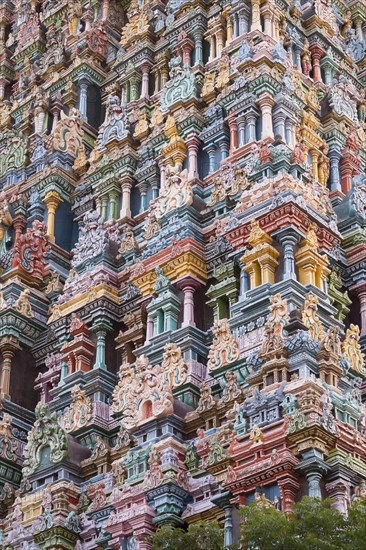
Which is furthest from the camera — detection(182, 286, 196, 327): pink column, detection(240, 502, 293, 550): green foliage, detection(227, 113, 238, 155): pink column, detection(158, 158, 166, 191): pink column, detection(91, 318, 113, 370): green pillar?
detection(158, 158, 166, 191): pink column

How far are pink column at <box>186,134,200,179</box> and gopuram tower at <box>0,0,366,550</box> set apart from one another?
1.4 inches

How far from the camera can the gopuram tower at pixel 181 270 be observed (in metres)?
23.1

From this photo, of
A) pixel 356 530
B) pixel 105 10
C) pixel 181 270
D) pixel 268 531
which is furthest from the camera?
pixel 105 10

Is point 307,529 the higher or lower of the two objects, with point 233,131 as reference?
lower

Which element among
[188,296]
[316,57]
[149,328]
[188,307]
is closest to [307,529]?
[188,307]

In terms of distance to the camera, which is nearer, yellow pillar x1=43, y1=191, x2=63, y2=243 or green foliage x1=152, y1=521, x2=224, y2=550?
green foliage x1=152, y1=521, x2=224, y2=550

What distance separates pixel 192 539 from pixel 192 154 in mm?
12470

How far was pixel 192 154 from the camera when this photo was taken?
2972cm

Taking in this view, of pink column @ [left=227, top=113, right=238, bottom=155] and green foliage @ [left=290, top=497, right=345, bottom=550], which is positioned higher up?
pink column @ [left=227, top=113, right=238, bottom=155]

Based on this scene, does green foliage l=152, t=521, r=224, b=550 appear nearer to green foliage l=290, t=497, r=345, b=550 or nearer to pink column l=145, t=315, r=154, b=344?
green foliage l=290, t=497, r=345, b=550

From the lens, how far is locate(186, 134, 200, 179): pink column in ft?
96.1

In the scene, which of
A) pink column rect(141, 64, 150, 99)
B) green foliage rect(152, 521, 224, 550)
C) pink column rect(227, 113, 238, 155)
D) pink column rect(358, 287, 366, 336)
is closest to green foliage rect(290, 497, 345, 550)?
green foliage rect(152, 521, 224, 550)

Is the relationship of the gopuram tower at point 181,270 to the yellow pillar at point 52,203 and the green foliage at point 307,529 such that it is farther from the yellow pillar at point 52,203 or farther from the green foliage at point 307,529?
the green foliage at point 307,529

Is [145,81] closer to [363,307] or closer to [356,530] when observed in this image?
[363,307]
